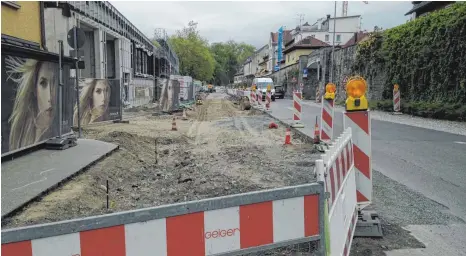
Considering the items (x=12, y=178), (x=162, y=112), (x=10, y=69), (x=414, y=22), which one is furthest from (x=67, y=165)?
(x=414, y=22)

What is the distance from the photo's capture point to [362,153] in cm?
428


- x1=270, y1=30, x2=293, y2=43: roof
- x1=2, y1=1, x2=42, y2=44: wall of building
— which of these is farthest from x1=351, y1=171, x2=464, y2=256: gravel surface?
x1=270, y1=30, x2=293, y2=43: roof

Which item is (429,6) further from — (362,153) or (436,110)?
(362,153)

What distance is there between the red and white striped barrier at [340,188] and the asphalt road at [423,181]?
952mm

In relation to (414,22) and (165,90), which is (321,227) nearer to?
(165,90)

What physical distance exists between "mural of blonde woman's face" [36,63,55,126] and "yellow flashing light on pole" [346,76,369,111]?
661 centimetres

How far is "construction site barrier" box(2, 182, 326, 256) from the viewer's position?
5.90 feet

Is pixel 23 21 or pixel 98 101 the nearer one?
pixel 23 21

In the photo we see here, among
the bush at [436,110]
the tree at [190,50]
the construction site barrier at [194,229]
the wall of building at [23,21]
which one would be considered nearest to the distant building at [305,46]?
the tree at [190,50]

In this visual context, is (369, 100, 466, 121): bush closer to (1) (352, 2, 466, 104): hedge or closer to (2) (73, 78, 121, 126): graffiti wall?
(1) (352, 2, 466, 104): hedge

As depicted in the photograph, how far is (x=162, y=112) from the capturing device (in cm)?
2305

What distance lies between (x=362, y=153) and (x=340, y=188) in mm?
1308

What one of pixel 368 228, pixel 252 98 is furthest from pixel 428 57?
pixel 368 228

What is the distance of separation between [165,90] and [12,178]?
57.1ft
